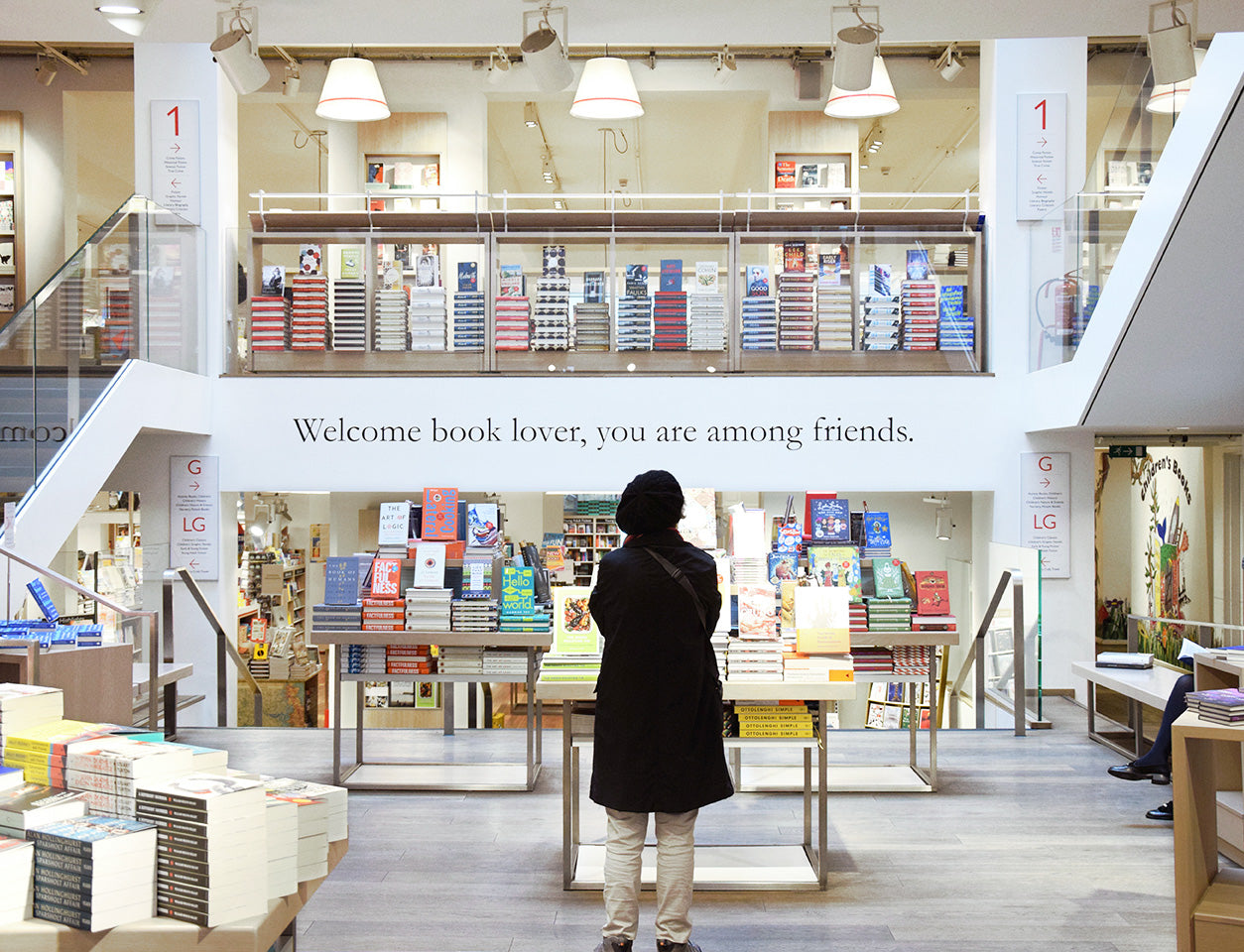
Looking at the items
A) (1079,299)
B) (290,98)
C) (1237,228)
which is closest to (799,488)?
(1079,299)

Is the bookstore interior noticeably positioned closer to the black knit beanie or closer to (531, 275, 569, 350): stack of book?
(531, 275, 569, 350): stack of book

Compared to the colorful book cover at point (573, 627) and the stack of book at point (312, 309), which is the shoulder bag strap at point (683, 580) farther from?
the stack of book at point (312, 309)

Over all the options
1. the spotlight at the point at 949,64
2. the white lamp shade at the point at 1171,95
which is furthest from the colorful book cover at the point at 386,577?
the spotlight at the point at 949,64

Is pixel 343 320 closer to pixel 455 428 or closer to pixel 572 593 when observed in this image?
pixel 455 428

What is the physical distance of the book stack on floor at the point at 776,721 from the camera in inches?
182

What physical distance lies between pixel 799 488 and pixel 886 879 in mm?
4449

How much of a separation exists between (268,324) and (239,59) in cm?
395

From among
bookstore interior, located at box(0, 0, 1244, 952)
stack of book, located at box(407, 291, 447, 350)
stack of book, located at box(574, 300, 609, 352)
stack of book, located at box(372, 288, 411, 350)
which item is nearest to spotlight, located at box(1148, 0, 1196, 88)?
A: bookstore interior, located at box(0, 0, 1244, 952)

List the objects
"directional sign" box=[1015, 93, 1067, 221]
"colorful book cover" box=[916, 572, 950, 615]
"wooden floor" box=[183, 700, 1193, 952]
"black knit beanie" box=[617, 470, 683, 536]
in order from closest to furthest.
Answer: "black knit beanie" box=[617, 470, 683, 536], "wooden floor" box=[183, 700, 1193, 952], "colorful book cover" box=[916, 572, 950, 615], "directional sign" box=[1015, 93, 1067, 221]

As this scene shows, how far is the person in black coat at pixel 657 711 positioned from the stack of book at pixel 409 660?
2834 mm

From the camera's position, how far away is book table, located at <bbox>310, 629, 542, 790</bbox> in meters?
5.89

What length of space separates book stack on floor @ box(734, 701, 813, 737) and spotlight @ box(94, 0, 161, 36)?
3.70 metres

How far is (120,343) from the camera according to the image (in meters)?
7.34

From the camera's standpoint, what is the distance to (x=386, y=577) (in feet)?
20.4
